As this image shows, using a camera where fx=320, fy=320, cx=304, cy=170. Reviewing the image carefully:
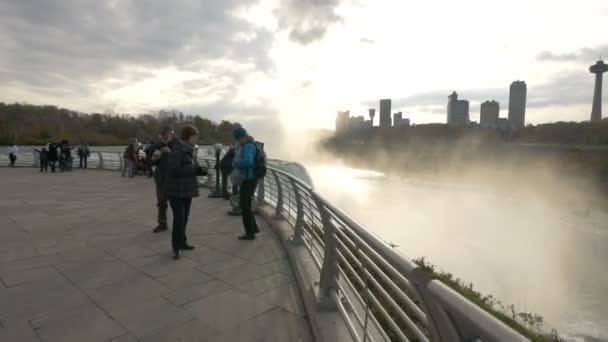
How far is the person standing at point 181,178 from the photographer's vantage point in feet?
14.1

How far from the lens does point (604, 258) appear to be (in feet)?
129

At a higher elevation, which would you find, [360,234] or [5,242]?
[360,234]

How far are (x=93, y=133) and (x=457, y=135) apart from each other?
110 m

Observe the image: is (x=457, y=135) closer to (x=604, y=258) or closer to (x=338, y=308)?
(x=604, y=258)

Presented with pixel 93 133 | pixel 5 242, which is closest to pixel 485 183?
pixel 93 133

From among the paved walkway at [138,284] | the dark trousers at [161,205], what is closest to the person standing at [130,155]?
the paved walkway at [138,284]

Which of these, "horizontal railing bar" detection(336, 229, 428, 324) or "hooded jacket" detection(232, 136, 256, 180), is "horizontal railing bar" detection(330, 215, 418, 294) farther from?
"hooded jacket" detection(232, 136, 256, 180)

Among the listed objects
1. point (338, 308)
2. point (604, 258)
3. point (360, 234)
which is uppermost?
point (360, 234)

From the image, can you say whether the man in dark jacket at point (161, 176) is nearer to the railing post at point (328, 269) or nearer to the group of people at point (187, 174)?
the group of people at point (187, 174)

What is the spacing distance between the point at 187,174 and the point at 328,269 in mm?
2371

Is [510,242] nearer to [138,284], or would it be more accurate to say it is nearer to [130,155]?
[130,155]

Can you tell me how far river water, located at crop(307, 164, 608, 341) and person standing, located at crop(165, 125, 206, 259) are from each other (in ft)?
77.0

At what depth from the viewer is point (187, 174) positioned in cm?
434

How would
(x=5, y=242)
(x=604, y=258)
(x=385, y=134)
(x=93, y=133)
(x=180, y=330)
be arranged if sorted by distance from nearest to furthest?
(x=180, y=330)
(x=5, y=242)
(x=604, y=258)
(x=93, y=133)
(x=385, y=134)
